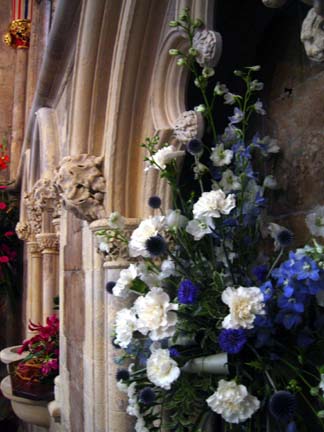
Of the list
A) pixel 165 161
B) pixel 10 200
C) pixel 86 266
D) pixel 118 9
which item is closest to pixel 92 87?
pixel 118 9

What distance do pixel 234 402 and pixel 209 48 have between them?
0.74 m

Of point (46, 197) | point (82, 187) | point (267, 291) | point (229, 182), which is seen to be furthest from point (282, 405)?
point (46, 197)

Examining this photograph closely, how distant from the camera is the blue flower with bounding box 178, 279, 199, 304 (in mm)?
879

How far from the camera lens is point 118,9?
1578 millimetres

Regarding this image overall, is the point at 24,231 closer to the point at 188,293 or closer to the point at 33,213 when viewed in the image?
the point at 33,213

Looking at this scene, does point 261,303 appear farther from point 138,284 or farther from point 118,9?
point 118,9

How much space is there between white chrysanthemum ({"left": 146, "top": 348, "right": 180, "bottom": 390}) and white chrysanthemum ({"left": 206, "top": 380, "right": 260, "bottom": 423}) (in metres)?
0.08

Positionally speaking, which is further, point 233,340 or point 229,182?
point 229,182

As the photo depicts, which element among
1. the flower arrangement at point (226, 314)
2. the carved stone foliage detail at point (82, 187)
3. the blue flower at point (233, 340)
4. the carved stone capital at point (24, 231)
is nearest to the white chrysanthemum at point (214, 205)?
the flower arrangement at point (226, 314)

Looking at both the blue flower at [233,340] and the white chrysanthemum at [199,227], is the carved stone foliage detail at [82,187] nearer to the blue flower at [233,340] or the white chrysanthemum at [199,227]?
the white chrysanthemum at [199,227]

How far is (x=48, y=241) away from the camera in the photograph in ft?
10.5

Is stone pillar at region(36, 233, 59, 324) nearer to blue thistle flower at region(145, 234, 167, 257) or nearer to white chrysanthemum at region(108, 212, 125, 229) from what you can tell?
white chrysanthemum at region(108, 212, 125, 229)

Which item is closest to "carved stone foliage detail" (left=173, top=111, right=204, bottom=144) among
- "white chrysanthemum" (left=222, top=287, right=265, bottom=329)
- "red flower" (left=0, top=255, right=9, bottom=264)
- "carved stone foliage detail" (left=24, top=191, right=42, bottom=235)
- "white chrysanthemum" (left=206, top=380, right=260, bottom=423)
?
"white chrysanthemum" (left=222, top=287, right=265, bottom=329)

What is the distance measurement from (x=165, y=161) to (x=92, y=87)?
30.5 inches
